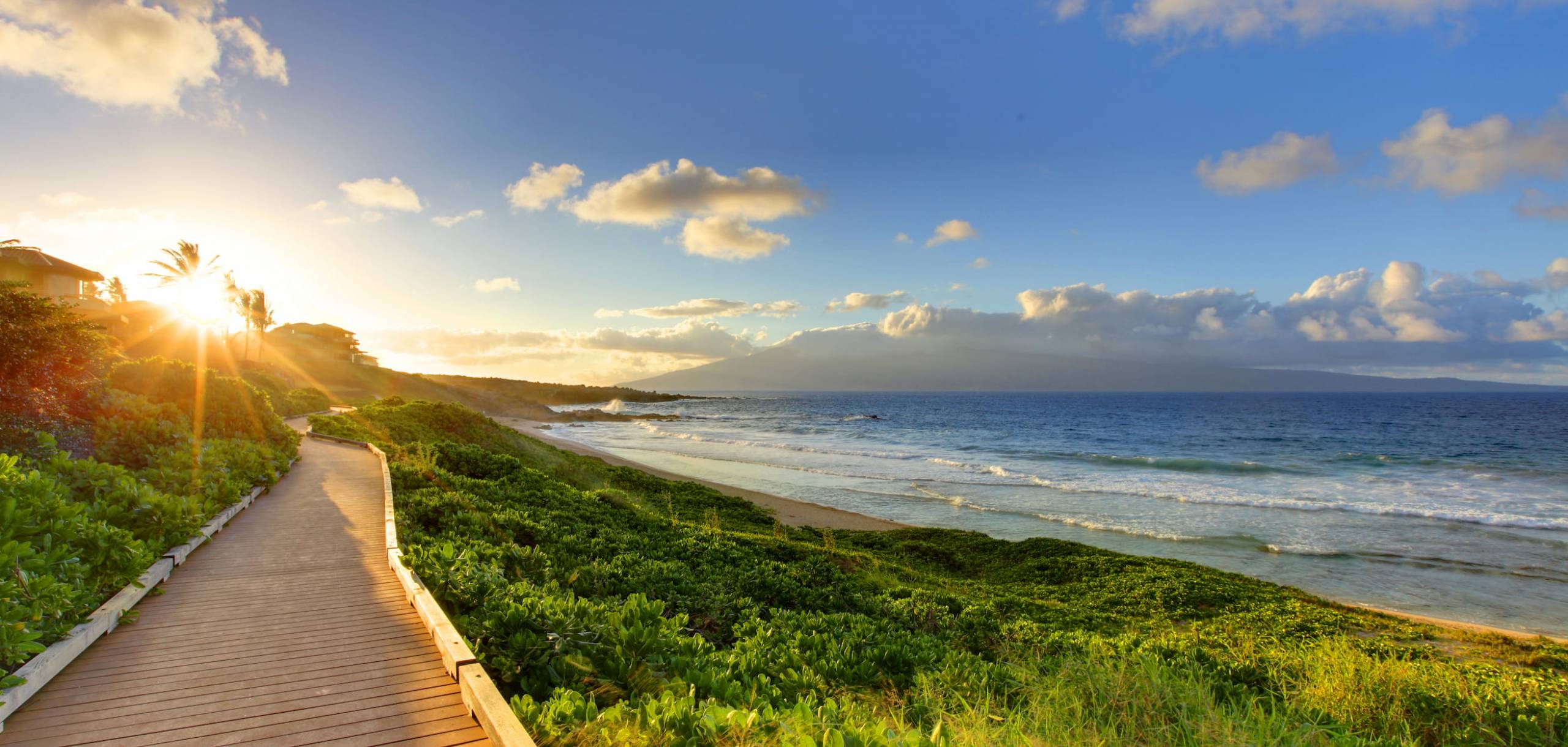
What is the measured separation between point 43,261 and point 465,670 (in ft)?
143

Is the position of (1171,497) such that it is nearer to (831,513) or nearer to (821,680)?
(831,513)

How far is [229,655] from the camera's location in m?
5.21

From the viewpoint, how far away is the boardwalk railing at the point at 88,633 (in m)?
4.25

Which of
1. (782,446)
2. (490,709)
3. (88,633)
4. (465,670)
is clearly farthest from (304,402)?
(490,709)

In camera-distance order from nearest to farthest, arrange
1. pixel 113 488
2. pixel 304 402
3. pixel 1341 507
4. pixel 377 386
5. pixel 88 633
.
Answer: pixel 88 633, pixel 113 488, pixel 1341 507, pixel 304 402, pixel 377 386

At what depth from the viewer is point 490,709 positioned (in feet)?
13.4

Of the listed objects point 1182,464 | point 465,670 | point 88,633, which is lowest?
point 1182,464

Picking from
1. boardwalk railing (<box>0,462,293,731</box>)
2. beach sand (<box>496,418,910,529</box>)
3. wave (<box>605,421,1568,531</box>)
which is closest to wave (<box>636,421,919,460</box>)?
wave (<box>605,421,1568,531</box>)

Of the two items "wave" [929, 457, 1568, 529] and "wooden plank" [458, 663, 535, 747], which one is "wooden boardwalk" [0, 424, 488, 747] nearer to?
"wooden plank" [458, 663, 535, 747]

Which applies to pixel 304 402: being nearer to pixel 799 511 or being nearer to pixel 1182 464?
pixel 799 511

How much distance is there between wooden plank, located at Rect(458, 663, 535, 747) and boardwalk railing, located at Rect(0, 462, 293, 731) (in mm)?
2659

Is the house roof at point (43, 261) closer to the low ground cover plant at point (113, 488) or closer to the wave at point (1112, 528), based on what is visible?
the low ground cover plant at point (113, 488)

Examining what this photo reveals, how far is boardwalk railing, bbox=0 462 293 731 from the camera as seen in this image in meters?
4.25

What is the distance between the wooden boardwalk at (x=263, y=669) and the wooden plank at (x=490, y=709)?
11cm
